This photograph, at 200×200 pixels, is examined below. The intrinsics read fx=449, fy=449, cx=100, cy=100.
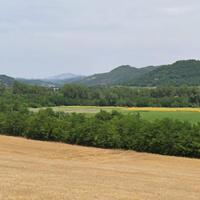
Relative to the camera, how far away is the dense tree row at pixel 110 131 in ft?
172

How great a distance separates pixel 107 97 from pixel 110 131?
240 ft

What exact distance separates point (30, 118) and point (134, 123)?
63.7 feet

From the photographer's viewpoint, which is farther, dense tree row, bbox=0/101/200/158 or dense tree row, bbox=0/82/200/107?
dense tree row, bbox=0/82/200/107

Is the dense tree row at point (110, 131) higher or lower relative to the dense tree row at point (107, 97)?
Answer: lower

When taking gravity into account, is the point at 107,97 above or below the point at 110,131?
above

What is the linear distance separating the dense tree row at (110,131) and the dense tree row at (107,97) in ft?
125

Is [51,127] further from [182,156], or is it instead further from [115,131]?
[182,156]

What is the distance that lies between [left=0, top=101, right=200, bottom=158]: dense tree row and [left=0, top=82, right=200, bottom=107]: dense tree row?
125 feet

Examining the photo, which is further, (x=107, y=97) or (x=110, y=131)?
(x=107, y=97)

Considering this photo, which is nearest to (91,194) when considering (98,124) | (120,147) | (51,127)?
(120,147)

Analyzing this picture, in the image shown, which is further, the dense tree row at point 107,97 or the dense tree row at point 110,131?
the dense tree row at point 107,97

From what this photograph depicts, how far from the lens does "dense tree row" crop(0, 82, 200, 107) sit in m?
123

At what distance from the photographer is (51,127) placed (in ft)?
221

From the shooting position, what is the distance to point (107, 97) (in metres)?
132
